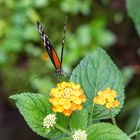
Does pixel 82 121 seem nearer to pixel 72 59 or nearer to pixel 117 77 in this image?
pixel 117 77

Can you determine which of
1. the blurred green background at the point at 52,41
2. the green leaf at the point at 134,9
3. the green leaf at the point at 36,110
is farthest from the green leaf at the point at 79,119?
the blurred green background at the point at 52,41

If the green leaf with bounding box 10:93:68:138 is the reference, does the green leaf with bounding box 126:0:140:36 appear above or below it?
above

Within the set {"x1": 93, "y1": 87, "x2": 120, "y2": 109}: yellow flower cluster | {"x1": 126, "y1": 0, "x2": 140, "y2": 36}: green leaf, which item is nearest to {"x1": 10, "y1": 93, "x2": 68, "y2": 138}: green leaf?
{"x1": 93, "y1": 87, "x2": 120, "y2": 109}: yellow flower cluster

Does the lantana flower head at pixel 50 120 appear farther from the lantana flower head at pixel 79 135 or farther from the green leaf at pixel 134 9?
the green leaf at pixel 134 9

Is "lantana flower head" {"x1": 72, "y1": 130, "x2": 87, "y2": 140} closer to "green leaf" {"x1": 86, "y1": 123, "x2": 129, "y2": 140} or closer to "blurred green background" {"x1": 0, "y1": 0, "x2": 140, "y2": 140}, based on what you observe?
"green leaf" {"x1": 86, "y1": 123, "x2": 129, "y2": 140}

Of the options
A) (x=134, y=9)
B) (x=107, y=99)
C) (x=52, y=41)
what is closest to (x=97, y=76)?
(x=107, y=99)

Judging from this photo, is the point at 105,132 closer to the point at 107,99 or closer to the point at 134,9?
the point at 107,99
